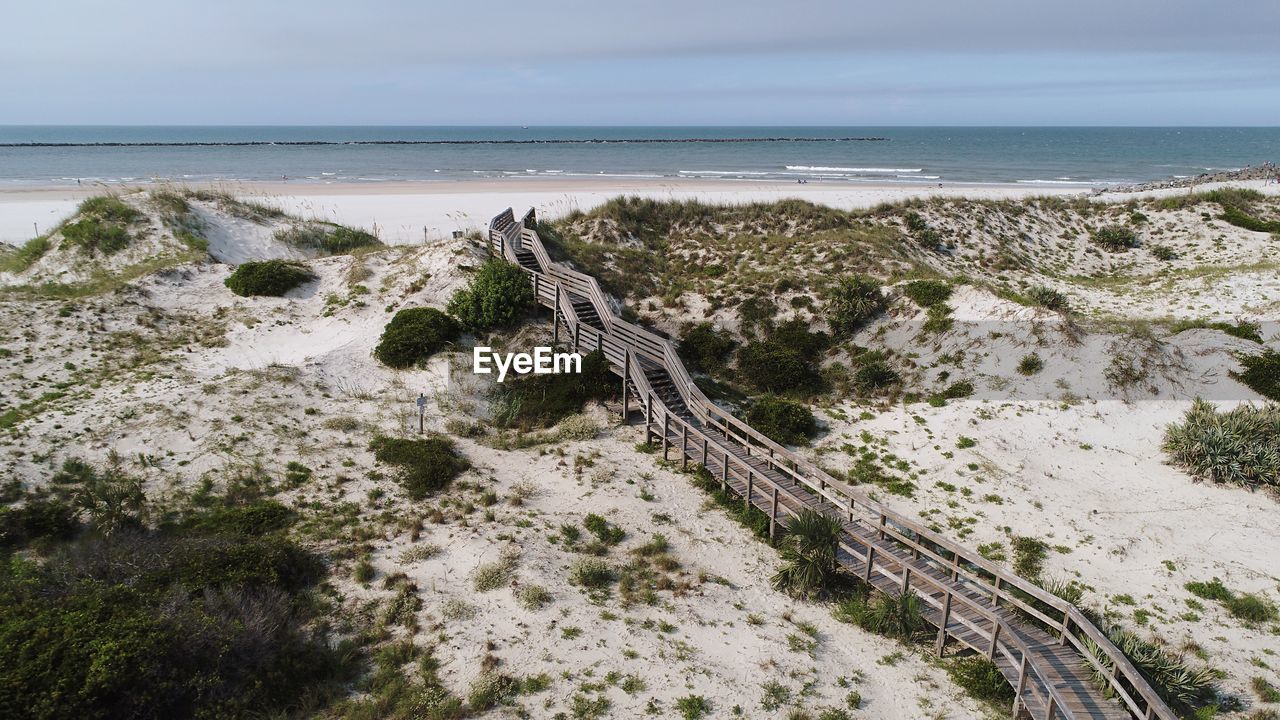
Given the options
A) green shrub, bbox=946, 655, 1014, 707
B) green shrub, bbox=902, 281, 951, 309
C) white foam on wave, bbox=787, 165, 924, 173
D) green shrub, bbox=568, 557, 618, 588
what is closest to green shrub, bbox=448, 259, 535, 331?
green shrub, bbox=568, 557, 618, 588

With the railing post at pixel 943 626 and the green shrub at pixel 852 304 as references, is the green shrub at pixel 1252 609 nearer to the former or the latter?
the railing post at pixel 943 626

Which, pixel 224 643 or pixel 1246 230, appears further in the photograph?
pixel 1246 230

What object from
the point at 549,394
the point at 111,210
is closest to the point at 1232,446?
the point at 549,394

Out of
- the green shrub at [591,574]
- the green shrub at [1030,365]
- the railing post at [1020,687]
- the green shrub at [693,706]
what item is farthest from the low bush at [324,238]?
the railing post at [1020,687]

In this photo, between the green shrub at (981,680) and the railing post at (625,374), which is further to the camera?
the railing post at (625,374)

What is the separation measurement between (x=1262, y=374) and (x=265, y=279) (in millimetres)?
31454

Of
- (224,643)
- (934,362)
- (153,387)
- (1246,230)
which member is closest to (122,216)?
(153,387)

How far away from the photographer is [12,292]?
71.6 ft

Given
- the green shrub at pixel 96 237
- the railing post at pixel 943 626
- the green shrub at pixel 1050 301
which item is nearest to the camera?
the railing post at pixel 943 626

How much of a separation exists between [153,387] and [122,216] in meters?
16.3

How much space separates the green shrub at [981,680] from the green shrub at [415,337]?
1598cm

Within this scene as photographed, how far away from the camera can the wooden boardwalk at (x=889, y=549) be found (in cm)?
948

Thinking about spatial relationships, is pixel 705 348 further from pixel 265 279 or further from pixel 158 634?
pixel 158 634

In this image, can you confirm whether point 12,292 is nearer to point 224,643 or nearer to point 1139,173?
point 224,643
